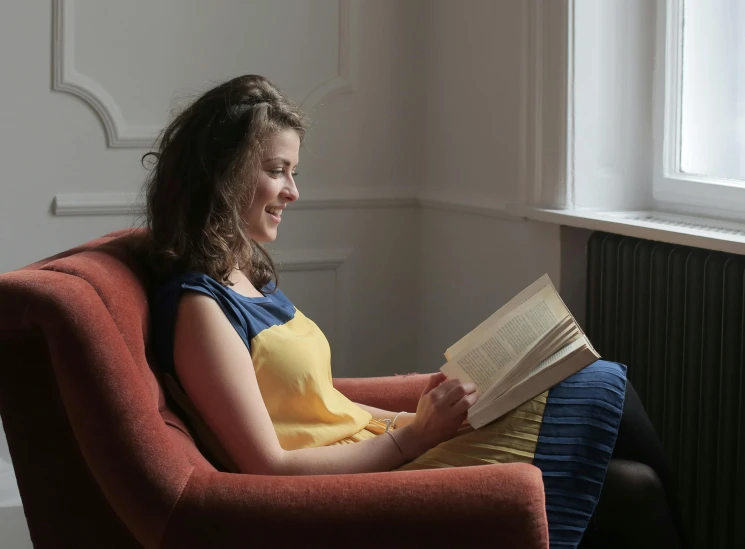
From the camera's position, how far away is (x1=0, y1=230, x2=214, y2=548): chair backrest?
1100 millimetres

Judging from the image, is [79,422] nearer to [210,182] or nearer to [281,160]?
[210,182]

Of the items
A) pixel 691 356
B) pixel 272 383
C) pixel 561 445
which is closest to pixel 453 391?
pixel 561 445

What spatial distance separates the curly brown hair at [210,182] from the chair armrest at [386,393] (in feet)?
1.40

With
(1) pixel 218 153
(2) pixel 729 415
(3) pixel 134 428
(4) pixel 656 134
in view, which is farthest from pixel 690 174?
(3) pixel 134 428

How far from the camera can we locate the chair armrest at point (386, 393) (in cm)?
181

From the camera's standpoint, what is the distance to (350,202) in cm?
300

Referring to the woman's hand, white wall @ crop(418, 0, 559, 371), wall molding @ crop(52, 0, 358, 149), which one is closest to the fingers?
the woman's hand

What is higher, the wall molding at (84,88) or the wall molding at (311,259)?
the wall molding at (84,88)

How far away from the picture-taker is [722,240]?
1.84 meters

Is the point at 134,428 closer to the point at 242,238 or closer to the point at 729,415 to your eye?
Answer: the point at 242,238

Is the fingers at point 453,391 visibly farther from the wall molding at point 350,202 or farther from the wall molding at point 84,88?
the wall molding at point 84,88

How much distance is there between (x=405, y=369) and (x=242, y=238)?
1.75 metres

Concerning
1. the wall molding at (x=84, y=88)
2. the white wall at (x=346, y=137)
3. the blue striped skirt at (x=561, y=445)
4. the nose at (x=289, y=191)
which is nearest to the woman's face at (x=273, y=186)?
the nose at (x=289, y=191)

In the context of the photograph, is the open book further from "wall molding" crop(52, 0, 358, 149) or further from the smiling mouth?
"wall molding" crop(52, 0, 358, 149)
